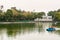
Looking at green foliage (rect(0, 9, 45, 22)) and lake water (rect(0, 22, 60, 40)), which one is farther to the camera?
green foliage (rect(0, 9, 45, 22))

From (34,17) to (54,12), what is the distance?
653 centimetres

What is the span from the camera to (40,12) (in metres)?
67.6

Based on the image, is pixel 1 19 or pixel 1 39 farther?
pixel 1 19

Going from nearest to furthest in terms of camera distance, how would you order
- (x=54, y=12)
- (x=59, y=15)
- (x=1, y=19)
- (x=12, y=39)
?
(x=12, y=39)
(x=1, y=19)
(x=59, y=15)
(x=54, y=12)

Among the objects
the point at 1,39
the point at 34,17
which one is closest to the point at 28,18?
the point at 34,17

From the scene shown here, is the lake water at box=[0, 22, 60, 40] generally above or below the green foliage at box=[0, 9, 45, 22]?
above

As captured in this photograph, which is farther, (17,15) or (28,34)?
(17,15)

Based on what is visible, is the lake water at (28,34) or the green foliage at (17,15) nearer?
the lake water at (28,34)

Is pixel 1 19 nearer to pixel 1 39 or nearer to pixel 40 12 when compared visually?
pixel 40 12

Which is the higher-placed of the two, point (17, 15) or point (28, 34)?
point (28, 34)

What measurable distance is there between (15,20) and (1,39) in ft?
120

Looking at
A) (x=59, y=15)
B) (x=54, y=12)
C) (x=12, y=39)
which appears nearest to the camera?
(x=12, y=39)

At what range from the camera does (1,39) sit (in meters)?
18.9

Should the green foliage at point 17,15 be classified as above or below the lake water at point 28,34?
below
